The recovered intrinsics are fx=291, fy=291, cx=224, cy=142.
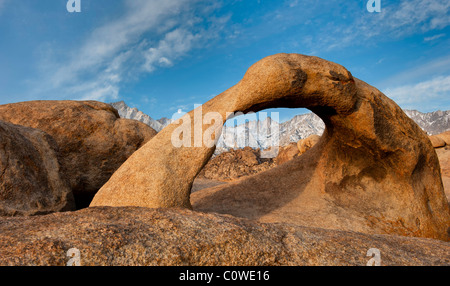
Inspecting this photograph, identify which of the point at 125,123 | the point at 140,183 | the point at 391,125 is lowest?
the point at 140,183

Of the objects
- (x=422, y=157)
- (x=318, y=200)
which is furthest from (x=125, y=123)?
(x=422, y=157)

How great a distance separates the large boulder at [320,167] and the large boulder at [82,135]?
6.91ft

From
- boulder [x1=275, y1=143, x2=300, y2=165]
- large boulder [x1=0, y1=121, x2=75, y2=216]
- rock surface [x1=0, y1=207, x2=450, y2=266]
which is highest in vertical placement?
boulder [x1=275, y1=143, x2=300, y2=165]

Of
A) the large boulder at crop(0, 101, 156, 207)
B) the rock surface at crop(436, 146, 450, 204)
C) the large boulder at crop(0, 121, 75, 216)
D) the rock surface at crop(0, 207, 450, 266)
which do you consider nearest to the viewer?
the rock surface at crop(0, 207, 450, 266)

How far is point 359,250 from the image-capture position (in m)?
2.11

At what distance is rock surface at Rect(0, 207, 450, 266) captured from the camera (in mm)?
1536

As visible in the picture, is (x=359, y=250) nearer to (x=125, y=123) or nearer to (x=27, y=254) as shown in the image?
(x=27, y=254)

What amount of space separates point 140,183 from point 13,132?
1.76m

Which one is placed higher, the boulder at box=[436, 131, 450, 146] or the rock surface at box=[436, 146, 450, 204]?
the boulder at box=[436, 131, 450, 146]

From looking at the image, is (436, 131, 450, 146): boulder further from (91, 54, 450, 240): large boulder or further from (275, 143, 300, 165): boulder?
(91, 54, 450, 240): large boulder

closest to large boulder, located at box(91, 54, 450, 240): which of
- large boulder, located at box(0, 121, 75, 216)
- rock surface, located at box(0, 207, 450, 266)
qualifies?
large boulder, located at box(0, 121, 75, 216)

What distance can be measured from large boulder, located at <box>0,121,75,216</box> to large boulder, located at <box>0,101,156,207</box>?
4.90 ft

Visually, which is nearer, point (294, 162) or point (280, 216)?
point (280, 216)

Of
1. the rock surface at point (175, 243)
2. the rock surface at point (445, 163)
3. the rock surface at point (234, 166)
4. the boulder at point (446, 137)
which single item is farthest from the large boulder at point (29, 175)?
the boulder at point (446, 137)
